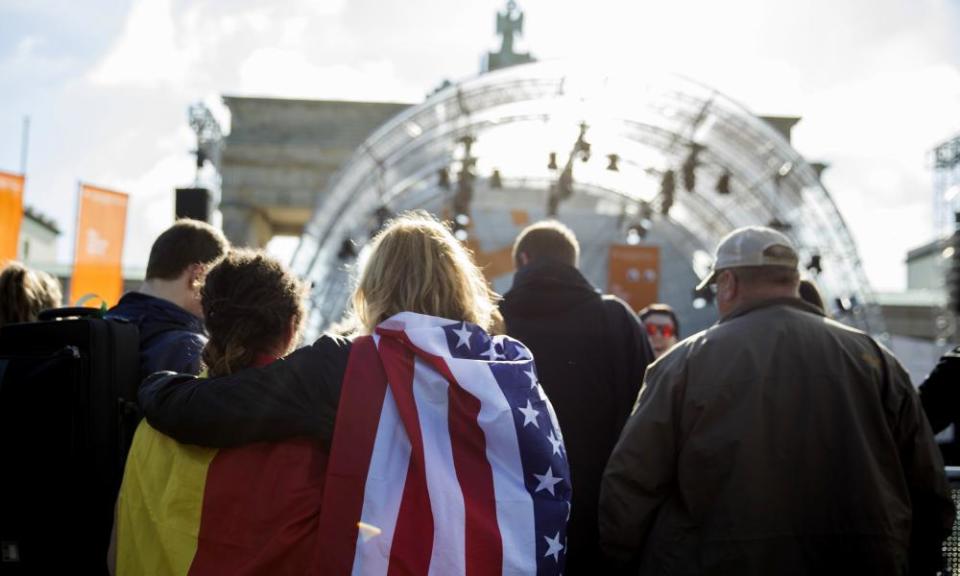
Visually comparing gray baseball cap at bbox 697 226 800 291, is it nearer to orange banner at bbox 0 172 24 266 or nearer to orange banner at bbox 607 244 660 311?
orange banner at bbox 0 172 24 266

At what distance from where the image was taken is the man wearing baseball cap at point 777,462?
9.73 ft

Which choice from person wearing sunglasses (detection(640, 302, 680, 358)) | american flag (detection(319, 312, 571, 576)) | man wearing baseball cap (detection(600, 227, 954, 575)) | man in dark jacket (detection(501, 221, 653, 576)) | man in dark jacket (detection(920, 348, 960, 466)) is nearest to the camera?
american flag (detection(319, 312, 571, 576))

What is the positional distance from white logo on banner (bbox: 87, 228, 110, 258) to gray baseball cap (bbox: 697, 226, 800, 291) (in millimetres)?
10941

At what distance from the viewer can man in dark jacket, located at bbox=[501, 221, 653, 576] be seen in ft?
13.5

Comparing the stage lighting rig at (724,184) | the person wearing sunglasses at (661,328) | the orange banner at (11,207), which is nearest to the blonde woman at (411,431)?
the person wearing sunglasses at (661,328)

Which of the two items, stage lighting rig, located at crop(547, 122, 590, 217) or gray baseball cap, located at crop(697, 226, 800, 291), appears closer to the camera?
gray baseball cap, located at crop(697, 226, 800, 291)

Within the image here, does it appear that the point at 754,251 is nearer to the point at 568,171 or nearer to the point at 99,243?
the point at 99,243

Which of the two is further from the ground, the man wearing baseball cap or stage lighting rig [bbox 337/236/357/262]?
stage lighting rig [bbox 337/236/357/262]

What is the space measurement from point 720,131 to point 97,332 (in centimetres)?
1671

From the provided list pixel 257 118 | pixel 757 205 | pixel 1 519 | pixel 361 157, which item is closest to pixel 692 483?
pixel 1 519

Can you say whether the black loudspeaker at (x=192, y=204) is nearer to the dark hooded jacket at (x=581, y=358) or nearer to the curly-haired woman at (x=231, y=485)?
the dark hooded jacket at (x=581, y=358)

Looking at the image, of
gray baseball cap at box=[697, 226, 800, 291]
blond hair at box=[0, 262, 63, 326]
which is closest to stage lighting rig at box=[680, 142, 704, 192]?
gray baseball cap at box=[697, 226, 800, 291]

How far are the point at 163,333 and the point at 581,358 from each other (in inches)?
73.5

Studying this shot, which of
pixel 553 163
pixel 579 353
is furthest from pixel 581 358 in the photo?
pixel 553 163
